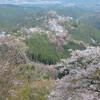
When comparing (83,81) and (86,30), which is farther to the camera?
(86,30)

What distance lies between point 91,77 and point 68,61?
6.64 feet

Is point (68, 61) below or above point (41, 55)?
above

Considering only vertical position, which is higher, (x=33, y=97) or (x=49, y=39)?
(x=33, y=97)

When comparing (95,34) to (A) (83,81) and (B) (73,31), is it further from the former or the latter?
(A) (83,81)

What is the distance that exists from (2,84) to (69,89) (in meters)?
2.82

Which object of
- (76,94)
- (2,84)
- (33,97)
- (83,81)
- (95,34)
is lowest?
(95,34)

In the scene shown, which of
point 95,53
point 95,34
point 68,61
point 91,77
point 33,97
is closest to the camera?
point 91,77

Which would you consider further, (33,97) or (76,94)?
(33,97)

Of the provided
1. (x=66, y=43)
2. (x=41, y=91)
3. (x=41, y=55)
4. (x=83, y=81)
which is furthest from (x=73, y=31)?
(x=83, y=81)

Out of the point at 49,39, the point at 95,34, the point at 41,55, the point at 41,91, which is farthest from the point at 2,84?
the point at 95,34

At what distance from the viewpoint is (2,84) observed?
239 inches

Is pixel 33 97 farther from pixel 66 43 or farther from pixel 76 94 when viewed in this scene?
pixel 66 43

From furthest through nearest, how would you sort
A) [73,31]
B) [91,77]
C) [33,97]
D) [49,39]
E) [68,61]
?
[73,31] → [49,39] → [33,97] → [68,61] → [91,77]

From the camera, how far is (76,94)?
4.70 metres
